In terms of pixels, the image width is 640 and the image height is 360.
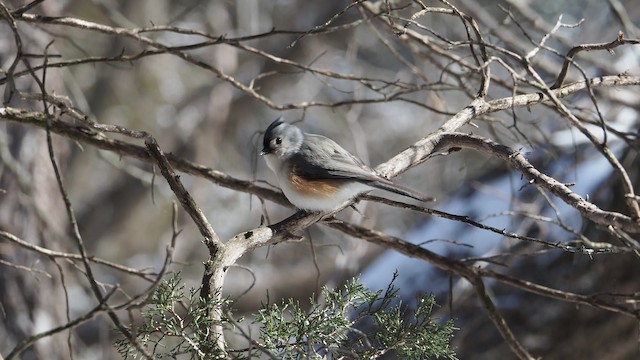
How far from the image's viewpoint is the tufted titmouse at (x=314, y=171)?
2389mm

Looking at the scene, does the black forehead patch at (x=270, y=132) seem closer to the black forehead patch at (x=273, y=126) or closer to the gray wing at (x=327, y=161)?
the black forehead patch at (x=273, y=126)

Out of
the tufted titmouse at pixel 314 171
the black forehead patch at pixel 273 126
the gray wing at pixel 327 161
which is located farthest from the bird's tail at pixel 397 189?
the black forehead patch at pixel 273 126

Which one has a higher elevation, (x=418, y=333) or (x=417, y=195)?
(x=417, y=195)

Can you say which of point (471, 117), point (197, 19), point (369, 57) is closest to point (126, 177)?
point (197, 19)

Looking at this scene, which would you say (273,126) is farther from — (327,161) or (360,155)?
(360,155)

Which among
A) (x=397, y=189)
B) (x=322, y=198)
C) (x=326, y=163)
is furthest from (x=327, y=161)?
(x=397, y=189)

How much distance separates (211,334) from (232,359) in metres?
0.08

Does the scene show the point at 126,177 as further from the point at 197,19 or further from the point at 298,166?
the point at 298,166

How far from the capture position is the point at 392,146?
883cm

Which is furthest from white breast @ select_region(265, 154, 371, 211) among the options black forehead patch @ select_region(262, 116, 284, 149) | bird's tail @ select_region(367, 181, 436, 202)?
black forehead patch @ select_region(262, 116, 284, 149)

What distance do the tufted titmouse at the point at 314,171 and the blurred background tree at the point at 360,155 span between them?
0.26ft

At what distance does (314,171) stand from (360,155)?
5.16 ft

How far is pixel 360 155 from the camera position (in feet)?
13.7

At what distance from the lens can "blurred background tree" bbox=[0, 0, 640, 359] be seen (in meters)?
2.17
